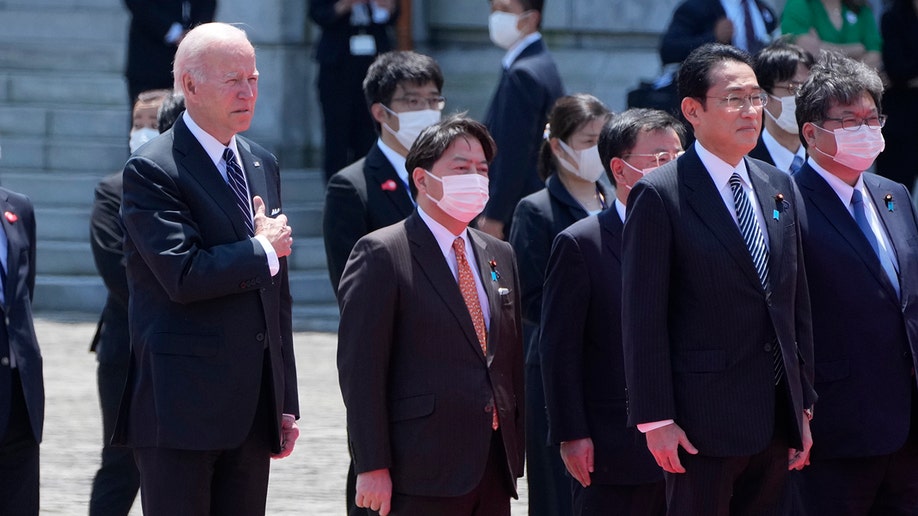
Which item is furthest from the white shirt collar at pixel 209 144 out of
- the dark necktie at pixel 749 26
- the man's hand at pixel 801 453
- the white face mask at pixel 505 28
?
the dark necktie at pixel 749 26

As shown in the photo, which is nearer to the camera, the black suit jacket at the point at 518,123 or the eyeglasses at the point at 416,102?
the eyeglasses at the point at 416,102

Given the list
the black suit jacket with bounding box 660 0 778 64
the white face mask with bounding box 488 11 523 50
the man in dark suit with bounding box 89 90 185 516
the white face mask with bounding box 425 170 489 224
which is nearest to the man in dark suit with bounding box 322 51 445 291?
the man in dark suit with bounding box 89 90 185 516

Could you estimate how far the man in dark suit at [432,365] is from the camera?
16.2 feet

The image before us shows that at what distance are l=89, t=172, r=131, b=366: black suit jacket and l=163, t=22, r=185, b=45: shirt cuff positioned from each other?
4978 mm

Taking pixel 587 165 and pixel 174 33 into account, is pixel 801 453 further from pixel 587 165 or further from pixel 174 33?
pixel 174 33

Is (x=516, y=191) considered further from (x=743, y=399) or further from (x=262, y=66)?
(x=262, y=66)

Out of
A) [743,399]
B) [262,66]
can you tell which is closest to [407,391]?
[743,399]

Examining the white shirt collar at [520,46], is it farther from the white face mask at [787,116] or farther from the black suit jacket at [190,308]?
the black suit jacket at [190,308]

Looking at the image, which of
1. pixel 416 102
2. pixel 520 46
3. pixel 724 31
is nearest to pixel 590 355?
pixel 416 102

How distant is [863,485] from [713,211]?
119 cm

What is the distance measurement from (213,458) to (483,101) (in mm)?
8790

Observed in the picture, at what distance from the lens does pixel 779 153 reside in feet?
23.3

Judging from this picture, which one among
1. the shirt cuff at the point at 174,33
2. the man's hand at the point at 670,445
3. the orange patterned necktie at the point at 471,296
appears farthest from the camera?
the shirt cuff at the point at 174,33

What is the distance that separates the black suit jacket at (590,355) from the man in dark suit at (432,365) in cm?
37
